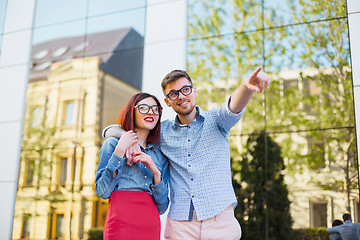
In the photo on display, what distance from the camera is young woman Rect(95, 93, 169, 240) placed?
2.45m

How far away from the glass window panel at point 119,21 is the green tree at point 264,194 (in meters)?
2.79

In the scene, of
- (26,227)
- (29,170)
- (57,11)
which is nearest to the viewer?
(26,227)

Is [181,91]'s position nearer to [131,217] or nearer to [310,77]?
[131,217]

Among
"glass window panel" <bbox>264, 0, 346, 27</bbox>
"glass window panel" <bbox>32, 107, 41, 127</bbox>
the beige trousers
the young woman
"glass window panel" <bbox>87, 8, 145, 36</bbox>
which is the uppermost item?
"glass window panel" <bbox>87, 8, 145, 36</bbox>

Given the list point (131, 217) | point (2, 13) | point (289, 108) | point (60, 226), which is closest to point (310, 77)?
point (289, 108)

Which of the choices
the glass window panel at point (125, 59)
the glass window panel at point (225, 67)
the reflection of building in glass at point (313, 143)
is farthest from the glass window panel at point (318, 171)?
the glass window panel at point (125, 59)

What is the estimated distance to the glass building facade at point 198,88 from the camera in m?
5.40

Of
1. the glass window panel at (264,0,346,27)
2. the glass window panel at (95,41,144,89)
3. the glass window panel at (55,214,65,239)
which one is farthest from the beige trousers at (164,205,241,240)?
the glass window panel at (55,214,65,239)

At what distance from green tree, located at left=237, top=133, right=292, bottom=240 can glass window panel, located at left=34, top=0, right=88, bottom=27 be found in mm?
4155

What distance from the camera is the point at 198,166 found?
2.55 metres

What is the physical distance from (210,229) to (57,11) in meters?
6.39

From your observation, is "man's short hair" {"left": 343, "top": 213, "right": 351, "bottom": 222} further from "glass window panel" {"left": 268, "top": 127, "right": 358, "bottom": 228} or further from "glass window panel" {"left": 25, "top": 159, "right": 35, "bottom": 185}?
"glass window panel" {"left": 25, "top": 159, "right": 35, "bottom": 185}

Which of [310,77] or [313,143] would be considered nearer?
[313,143]

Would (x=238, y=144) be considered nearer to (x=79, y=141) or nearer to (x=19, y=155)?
(x=79, y=141)
